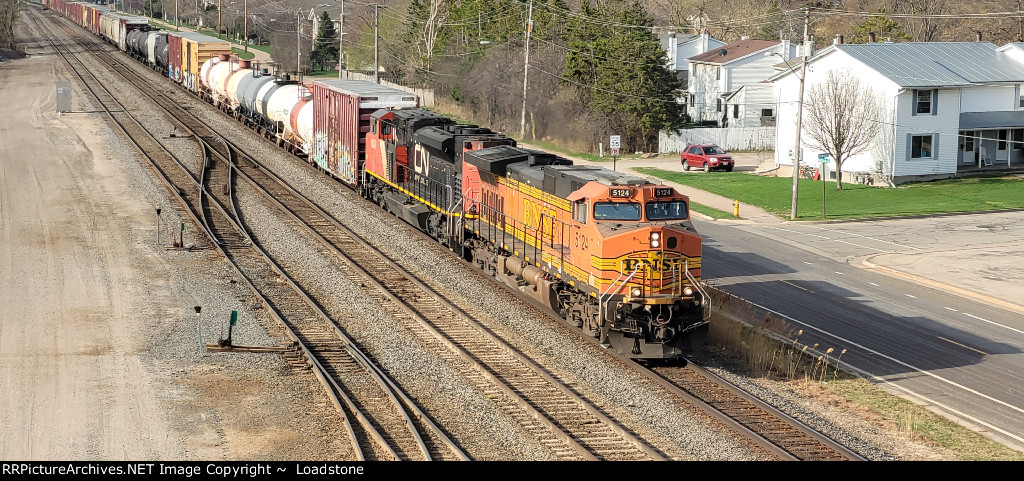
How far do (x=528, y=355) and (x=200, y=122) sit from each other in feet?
153

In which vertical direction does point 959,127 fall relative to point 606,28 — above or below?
below

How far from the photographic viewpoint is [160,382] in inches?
781

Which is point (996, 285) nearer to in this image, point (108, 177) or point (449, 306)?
point (449, 306)

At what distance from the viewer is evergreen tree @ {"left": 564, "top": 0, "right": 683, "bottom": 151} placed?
220ft

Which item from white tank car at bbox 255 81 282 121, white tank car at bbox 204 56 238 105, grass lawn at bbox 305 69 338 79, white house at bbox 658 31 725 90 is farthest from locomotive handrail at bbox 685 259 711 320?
grass lawn at bbox 305 69 338 79

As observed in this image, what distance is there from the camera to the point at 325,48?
121688mm

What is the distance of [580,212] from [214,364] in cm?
817

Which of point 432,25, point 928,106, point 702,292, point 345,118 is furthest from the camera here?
point 432,25

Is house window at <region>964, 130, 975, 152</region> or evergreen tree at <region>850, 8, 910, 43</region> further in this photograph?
evergreen tree at <region>850, 8, 910, 43</region>

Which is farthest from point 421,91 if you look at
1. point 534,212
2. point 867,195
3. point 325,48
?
point 534,212

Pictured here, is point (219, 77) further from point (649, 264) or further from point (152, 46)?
point (649, 264)

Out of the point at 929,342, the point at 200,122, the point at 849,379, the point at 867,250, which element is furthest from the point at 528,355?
the point at 200,122

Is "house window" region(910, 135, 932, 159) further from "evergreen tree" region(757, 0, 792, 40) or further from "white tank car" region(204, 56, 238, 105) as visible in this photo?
"evergreen tree" region(757, 0, 792, 40)

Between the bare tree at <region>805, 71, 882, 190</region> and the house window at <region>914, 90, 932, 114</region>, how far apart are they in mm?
1998
